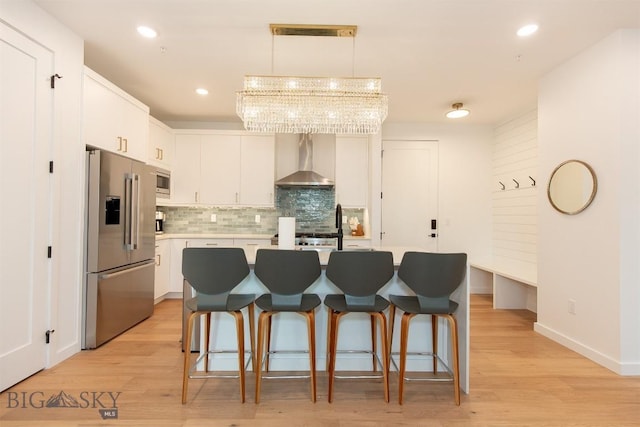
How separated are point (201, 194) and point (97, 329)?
232 centimetres

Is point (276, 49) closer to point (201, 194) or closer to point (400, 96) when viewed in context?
point (400, 96)

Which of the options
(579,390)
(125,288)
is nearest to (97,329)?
(125,288)

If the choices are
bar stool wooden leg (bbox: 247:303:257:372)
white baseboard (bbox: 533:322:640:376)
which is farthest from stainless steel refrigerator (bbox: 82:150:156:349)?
white baseboard (bbox: 533:322:640:376)

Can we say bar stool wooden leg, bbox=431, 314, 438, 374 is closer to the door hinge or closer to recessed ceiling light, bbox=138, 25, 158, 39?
recessed ceiling light, bbox=138, 25, 158, 39

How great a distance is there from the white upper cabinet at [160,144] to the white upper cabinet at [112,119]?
49 cm

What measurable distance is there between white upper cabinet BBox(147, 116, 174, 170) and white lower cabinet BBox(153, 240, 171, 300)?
1091 mm

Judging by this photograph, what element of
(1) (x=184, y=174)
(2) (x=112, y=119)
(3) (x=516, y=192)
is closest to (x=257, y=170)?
(1) (x=184, y=174)

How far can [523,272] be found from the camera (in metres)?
4.07

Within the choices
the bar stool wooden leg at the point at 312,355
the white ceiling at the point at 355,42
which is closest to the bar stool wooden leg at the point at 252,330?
the bar stool wooden leg at the point at 312,355

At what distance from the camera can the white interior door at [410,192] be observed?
5.02 metres

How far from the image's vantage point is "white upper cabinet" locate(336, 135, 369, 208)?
4.74m

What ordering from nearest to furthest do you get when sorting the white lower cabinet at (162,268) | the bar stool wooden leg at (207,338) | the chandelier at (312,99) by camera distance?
the bar stool wooden leg at (207,338), the chandelier at (312,99), the white lower cabinet at (162,268)

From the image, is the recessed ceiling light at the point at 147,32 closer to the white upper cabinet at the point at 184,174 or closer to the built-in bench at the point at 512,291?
the white upper cabinet at the point at 184,174

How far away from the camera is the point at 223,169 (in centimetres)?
471
